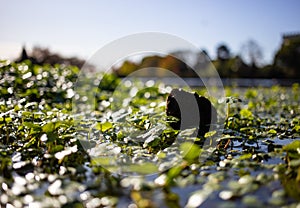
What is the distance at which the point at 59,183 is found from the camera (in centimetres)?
145

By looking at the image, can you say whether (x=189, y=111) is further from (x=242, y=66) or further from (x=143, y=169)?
(x=242, y=66)

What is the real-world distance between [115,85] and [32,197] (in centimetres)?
652

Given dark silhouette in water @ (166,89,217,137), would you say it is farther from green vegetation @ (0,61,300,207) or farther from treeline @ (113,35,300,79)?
treeline @ (113,35,300,79)

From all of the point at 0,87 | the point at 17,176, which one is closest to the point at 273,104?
the point at 0,87

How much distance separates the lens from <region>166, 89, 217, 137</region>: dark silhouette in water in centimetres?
269

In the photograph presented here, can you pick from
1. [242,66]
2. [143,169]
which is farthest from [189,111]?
[242,66]

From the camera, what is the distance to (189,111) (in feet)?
8.84

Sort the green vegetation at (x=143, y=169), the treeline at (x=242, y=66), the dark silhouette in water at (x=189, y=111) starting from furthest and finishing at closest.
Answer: the treeline at (x=242, y=66), the dark silhouette in water at (x=189, y=111), the green vegetation at (x=143, y=169)

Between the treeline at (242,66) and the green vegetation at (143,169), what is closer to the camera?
the green vegetation at (143,169)

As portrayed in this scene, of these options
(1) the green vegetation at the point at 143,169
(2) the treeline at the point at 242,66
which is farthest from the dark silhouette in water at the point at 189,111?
(2) the treeline at the point at 242,66

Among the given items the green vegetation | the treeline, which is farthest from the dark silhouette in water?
the treeline

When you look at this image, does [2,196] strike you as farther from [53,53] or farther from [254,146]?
[53,53]

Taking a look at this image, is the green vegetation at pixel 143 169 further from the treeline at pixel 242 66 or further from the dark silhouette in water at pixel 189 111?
the treeline at pixel 242 66

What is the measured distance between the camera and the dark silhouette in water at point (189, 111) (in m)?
2.69
